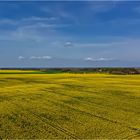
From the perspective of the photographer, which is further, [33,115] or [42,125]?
[33,115]

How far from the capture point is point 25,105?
2509 centimetres

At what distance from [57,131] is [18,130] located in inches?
86.0

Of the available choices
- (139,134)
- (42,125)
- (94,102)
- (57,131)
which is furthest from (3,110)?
(139,134)

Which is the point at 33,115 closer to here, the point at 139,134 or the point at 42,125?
the point at 42,125

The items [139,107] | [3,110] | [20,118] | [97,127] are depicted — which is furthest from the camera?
[139,107]

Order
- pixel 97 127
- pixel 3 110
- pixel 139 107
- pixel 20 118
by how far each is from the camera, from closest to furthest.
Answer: pixel 97 127
pixel 20 118
pixel 3 110
pixel 139 107

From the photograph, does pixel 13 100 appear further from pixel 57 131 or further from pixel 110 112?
pixel 57 131

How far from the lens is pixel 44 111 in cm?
2270

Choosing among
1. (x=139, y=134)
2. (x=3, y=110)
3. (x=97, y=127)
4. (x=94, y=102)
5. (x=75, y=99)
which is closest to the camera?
(x=139, y=134)

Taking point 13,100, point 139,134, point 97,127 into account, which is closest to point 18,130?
point 97,127

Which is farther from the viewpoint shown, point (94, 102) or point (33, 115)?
point (94, 102)

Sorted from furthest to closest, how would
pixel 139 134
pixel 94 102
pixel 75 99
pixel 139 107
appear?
1. pixel 75 99
2. pixel 94 102
3. pixel 139 107
4. pixel 139 134

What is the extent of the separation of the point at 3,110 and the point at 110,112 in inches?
313

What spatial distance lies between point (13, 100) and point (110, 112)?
9818 mm
